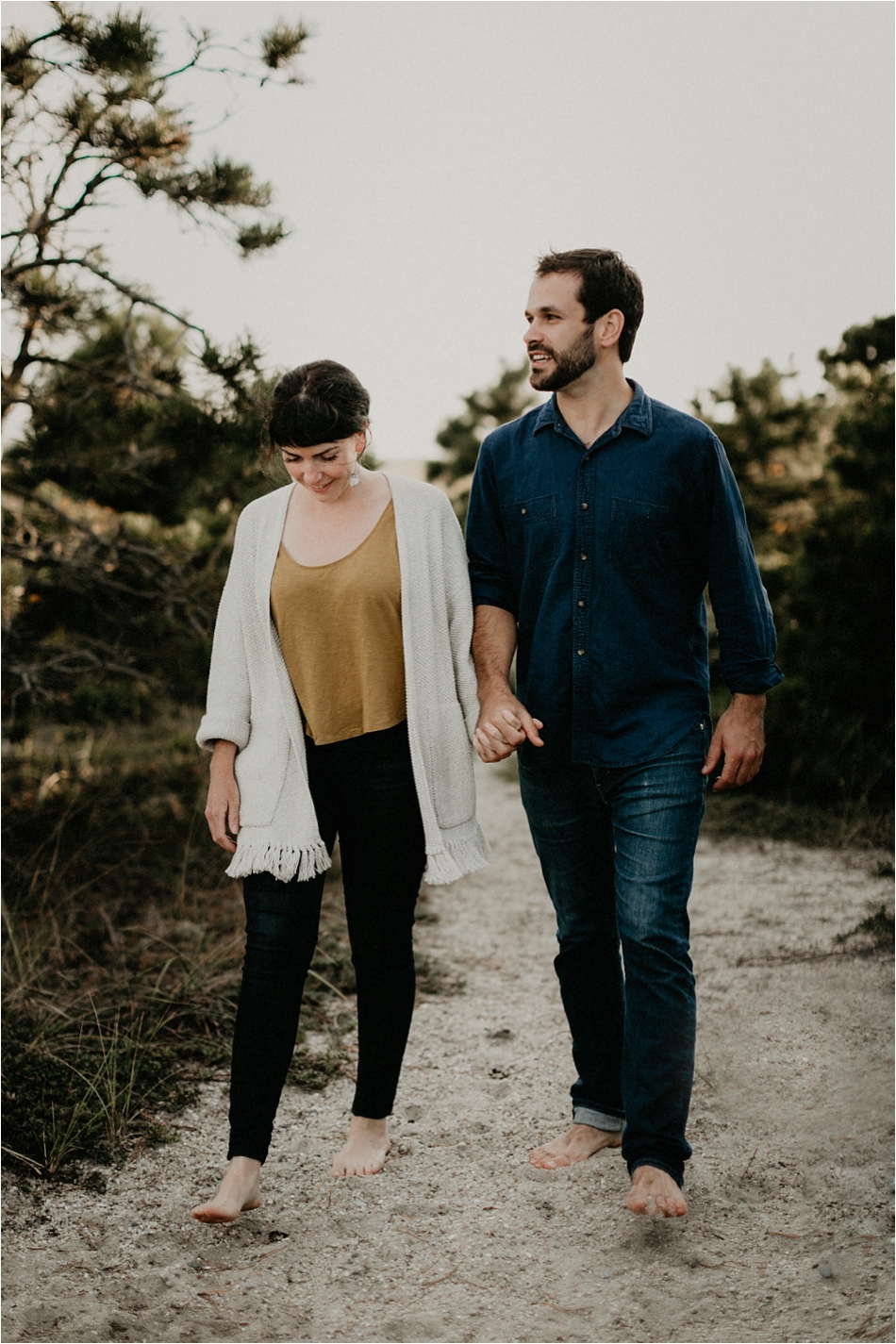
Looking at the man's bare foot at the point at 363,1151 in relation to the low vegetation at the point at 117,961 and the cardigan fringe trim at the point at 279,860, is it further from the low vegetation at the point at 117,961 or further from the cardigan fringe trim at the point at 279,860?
the cardigan fringe trim at the point at 279,860

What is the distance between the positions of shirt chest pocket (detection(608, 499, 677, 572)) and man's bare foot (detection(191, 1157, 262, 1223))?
1.43 metres

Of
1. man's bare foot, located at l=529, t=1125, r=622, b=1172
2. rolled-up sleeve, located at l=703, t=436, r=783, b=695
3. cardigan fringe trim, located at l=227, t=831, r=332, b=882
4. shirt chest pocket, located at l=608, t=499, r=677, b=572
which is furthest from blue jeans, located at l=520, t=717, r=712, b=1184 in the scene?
cardigan fringe trim, located at l=227, t=831, r=332, b=882

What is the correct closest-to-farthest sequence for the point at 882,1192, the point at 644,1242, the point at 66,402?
the point at 644,1242
the point at 882,1192
the point at 66,402

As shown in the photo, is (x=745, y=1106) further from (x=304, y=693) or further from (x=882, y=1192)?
(x=304, y=693)

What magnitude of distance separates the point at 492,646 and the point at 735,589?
0.52 meters

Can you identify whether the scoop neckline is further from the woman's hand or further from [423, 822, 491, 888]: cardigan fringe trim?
[423, 822, 491, 888]: cardigan fringe trim

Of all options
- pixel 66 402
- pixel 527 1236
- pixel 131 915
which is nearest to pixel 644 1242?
pixel 527 1236

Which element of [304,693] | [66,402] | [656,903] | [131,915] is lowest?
[131,915]

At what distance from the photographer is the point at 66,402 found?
4176 millimetres

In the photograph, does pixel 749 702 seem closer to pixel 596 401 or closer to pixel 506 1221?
pixel 596 401

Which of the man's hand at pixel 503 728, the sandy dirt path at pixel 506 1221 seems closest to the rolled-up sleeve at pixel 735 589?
the man's hand at pixel 503 728

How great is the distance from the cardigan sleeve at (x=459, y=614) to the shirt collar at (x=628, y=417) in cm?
30

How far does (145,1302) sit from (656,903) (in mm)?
1206

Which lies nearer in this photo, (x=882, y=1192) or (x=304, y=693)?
(x=304, y=693)
